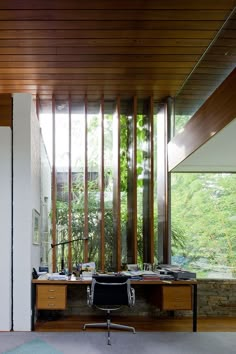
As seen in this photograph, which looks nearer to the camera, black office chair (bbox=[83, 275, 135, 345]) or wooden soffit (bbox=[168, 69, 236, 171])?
wooden soffit (bbox=[168, 69, 236, 171])

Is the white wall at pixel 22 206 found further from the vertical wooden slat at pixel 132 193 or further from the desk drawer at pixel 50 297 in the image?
the vertical wooden slat at pixel 132 193

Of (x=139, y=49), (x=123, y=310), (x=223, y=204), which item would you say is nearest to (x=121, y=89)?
(x=139, y=49)

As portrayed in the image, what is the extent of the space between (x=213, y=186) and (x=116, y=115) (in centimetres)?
211

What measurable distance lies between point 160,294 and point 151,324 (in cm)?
56

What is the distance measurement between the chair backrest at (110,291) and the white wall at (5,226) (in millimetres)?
1186

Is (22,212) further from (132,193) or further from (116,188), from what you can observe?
(132,193)

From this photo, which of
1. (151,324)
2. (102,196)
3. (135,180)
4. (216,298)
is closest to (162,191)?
(135,180)

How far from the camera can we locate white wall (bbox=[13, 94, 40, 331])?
5.67 metres

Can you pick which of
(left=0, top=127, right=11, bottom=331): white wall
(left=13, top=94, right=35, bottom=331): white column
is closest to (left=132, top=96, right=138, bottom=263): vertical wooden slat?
(left=13, top=94, right=35, bottom=331): white column

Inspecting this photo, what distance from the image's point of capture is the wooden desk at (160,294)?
5.86 metres

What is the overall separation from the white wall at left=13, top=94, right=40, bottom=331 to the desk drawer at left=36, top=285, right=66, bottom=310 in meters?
0.20

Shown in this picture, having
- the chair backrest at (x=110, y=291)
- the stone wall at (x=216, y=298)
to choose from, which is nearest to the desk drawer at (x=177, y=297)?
the chair backrest at (x=110, y=291)

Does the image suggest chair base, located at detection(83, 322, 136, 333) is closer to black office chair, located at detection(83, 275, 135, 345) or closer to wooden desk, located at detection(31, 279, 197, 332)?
black office chair, located at detection(83, 275, 135, 345)

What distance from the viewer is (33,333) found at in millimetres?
5539
